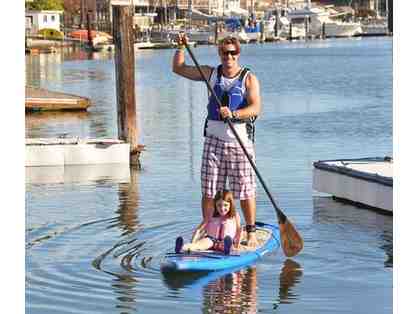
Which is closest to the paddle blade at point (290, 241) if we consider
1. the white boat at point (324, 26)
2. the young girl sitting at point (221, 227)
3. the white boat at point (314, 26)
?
the young girl sitting at point (221, 227)

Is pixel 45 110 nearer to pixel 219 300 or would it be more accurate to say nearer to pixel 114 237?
pixel 114 237

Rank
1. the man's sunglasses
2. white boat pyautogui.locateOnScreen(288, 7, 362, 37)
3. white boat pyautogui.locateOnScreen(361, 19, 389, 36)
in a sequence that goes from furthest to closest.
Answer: white boat pyautogui.locateOnScreen(361, 19, 389, 36)
white boat pyautogui.locateOnScreen(288, 7, 362, 37)
the man's sunglasses

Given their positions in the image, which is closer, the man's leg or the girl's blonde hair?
the girl's blonde hair

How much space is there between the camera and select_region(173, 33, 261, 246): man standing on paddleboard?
31.4 ft

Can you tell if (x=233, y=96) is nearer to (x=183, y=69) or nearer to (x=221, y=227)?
(x=183, y=69)

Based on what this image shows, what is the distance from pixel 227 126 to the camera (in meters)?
9.70

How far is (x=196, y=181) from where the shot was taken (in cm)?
1538

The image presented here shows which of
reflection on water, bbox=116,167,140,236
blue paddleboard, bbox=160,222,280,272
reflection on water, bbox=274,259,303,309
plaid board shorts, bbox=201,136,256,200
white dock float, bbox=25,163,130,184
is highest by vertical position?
plaid board shorts, bbox=201,136,256,200

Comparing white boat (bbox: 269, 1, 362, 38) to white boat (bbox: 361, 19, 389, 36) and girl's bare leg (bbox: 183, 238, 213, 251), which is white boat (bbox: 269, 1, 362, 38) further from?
girl's bare leg (bbox: 183, 238, 213, 251)

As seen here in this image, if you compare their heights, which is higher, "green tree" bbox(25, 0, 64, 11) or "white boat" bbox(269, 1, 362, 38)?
"green tree" bbox(25, 0, 64, 11)

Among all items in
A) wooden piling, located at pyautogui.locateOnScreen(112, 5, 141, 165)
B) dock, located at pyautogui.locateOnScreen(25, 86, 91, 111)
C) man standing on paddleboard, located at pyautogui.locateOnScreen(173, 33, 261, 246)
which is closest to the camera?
man standing on paddleboard, located at pyautogui.locateOnScreen(173, 33, 261, 246)

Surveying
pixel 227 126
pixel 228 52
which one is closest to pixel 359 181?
pixel 227 126

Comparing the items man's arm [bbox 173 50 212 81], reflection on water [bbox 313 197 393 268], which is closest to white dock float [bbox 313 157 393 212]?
reflection on water [bbox 313 197 393 268]

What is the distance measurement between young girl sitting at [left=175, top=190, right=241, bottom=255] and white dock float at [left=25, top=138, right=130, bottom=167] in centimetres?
706
